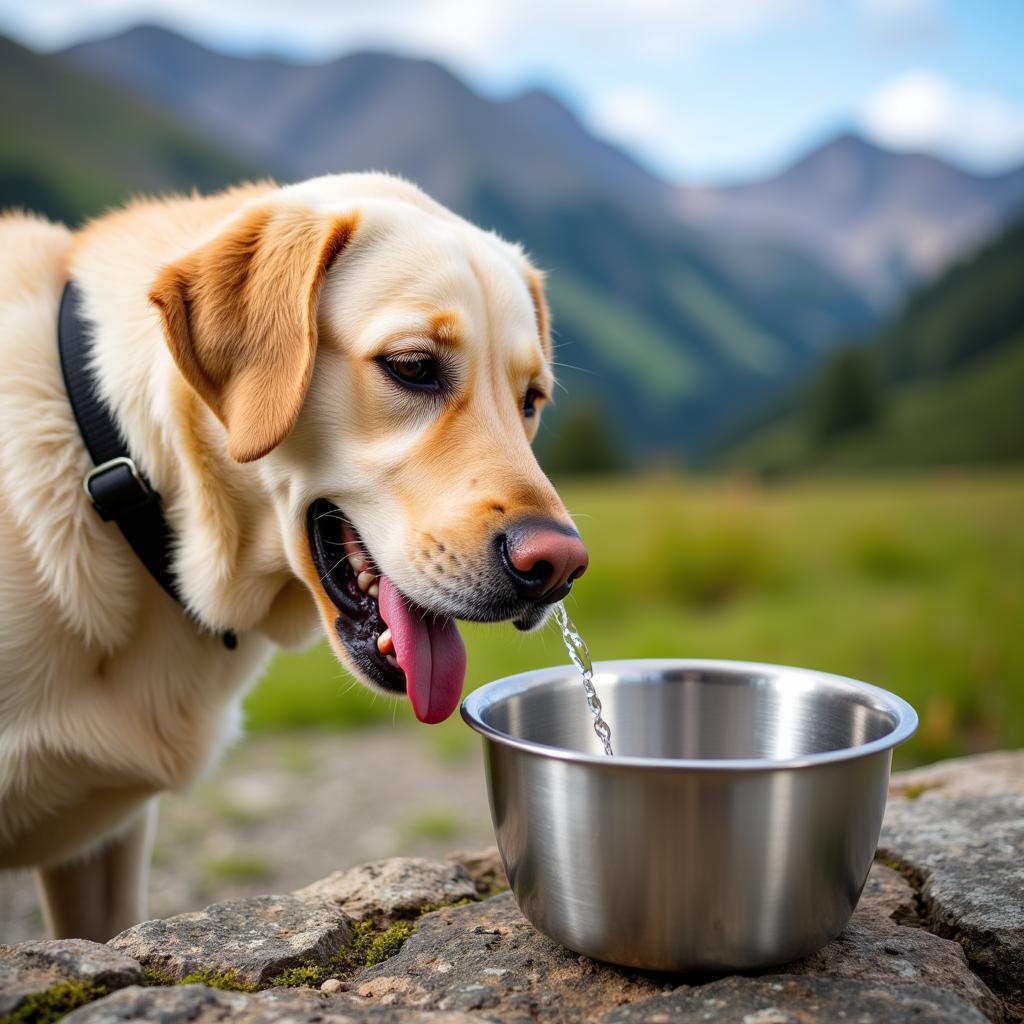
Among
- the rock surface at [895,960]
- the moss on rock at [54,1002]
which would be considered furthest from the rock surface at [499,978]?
the moss on rock at [54,1002]

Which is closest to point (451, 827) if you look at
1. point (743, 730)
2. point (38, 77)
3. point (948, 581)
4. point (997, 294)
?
point (743, 730)

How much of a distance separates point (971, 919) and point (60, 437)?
1.95m

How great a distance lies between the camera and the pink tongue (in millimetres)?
1995

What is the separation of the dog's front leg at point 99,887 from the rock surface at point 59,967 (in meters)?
1.14

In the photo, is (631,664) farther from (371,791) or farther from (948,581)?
(948,581)

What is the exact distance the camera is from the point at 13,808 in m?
2.12

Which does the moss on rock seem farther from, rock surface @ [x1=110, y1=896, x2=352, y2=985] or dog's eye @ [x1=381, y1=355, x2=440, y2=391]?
dog's eye @ [x1=381, y1=355, x2=440, y2=391]

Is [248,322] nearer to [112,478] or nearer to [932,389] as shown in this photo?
[112,478]

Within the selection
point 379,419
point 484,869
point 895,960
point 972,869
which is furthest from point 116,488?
point 972,869

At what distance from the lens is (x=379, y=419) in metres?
2.02

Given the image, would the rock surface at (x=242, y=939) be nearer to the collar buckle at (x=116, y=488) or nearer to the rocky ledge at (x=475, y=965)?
the rocky ledge at (x=475, y=965)

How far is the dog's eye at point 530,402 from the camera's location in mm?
2371

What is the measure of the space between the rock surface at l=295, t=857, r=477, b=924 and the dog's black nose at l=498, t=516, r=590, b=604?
61 cm

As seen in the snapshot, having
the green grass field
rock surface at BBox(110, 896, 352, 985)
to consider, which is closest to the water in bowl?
rock surface at BBox(110, 896, 352, 985)
